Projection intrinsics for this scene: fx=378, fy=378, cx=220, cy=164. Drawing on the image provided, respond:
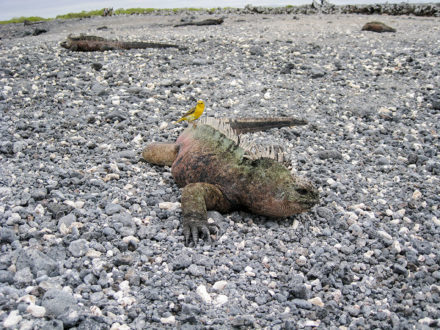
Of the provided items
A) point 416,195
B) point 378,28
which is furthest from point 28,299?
point 378,28

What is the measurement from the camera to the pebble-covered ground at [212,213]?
2.81 metres

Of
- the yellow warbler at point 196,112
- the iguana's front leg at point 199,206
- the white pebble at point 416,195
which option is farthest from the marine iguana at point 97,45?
the white pebble at point 416,195

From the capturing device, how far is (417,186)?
473 centimetres

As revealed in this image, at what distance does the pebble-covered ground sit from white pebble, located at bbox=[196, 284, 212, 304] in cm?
1

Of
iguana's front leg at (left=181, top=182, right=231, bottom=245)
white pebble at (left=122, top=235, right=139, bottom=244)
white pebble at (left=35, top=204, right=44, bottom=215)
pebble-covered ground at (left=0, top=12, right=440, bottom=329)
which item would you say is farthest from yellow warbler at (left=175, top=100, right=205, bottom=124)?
white pebble at (left=35, top=204, right=44, bottom=215)

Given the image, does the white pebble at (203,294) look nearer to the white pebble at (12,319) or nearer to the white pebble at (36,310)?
the white pebble at (36,310)

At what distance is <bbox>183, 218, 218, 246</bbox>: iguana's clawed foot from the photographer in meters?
3.54

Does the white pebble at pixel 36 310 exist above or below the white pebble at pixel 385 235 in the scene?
above

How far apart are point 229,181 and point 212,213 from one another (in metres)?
0.38

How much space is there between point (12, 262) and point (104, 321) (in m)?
0.97

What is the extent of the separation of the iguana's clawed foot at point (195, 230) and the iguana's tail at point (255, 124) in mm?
2121

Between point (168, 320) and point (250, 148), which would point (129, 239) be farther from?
point (250, 148)

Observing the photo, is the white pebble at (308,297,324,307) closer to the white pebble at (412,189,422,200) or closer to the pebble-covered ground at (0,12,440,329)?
the pebble-covered ground at (0,12,440,329)

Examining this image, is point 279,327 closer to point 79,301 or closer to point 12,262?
point 79,301
